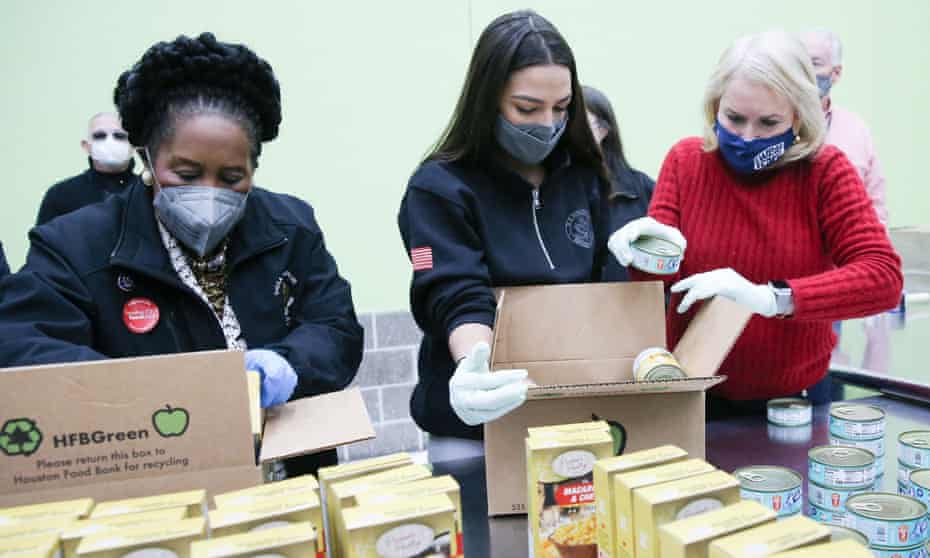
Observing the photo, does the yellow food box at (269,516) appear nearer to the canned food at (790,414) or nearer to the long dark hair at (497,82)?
the long dark hair at (497,82)

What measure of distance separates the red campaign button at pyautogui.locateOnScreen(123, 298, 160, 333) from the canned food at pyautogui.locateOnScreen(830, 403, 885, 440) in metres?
1.31

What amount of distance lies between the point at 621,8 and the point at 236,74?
288 centimetres

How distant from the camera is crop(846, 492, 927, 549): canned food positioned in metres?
0.85

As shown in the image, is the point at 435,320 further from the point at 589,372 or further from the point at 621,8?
the point at 621,8

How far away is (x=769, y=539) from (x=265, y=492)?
63 cm

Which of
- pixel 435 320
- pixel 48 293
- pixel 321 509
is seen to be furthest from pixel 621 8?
pixel 321 509

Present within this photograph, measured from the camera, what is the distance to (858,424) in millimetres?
1217

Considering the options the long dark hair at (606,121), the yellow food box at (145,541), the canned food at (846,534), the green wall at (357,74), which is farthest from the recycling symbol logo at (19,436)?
the green wall at (357,74)

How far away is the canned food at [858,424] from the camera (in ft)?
3.99

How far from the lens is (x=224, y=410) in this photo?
3.36 feet

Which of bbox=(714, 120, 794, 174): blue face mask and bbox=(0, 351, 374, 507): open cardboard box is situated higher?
bbox=(714, 120, 794, 174): blue face mask

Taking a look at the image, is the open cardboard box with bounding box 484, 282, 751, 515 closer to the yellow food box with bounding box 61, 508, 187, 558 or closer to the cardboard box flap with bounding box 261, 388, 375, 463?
the cardboard box flap with bounding box 261, 388, 375, 463

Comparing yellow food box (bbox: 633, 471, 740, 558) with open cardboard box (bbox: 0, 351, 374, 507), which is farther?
open cardboard box (bbox: 0, 351, 374, 507)

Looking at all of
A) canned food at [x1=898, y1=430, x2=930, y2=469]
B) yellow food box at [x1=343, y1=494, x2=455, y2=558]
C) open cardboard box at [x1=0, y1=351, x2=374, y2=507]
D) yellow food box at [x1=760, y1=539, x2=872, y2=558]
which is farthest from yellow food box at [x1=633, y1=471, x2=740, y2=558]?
open cardboard box at [x1=0, y1=351, x2=374, y2=507]
